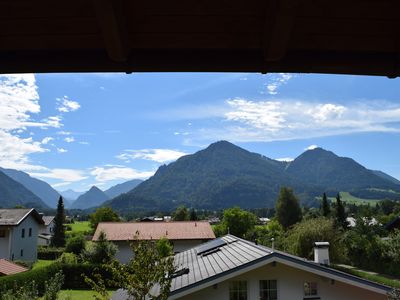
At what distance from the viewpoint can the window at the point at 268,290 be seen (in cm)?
1597

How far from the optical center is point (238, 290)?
15.9 m

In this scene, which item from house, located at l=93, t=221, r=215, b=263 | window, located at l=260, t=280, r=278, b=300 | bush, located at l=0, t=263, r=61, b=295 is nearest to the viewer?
window, located at l=260, t=280, r=278, b=300

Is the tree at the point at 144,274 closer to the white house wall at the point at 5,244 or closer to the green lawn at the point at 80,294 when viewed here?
the green lawn at the point at 80,294

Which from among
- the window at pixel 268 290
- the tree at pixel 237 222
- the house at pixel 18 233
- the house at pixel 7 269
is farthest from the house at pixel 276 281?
the tree at pixel 237 222

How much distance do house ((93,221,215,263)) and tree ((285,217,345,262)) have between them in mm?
11068

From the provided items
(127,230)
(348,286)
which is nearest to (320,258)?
(348,286)
